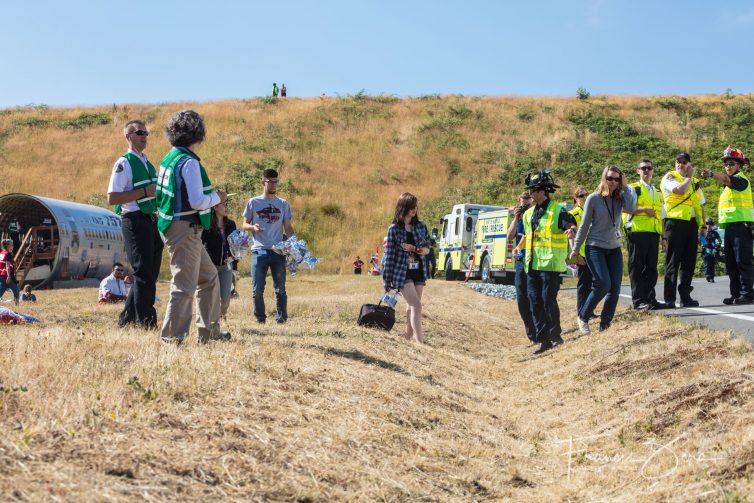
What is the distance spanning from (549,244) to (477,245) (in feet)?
58.4

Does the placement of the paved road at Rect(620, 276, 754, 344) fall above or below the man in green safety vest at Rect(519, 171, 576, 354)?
below

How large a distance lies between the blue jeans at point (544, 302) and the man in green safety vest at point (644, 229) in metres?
1.73

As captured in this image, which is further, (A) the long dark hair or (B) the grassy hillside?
(B) the grassy hillside

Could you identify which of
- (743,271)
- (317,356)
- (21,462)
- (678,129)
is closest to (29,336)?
(317,356)

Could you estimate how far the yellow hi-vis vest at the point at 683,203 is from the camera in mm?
12273

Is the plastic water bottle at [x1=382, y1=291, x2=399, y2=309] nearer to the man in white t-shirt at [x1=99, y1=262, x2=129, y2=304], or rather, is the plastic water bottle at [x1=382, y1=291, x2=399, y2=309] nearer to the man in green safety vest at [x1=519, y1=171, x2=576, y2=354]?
the man in green safety vest at [x1=519, y1=171, x2=576, y2=354]

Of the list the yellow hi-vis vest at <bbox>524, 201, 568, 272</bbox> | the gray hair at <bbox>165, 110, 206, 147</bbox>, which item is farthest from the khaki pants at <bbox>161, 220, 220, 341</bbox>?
the yellow hi-vis vest at <bbox>524, 201, 568, 272</bbox>

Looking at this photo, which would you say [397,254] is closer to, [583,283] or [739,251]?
[583,283]

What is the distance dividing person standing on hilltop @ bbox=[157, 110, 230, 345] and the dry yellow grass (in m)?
0.41

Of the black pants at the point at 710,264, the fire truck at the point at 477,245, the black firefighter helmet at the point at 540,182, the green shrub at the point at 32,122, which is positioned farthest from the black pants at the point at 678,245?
the green shrub at the point at 32,122

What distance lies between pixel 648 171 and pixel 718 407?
661 cm

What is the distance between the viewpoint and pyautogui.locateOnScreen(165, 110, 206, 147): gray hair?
293 inches

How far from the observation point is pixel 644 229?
12055 mm

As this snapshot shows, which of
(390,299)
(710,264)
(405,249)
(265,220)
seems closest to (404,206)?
(405,249)
